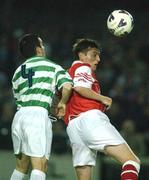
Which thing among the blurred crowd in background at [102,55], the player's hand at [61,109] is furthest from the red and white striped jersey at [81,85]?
the blurred crowd in background at [102,55]

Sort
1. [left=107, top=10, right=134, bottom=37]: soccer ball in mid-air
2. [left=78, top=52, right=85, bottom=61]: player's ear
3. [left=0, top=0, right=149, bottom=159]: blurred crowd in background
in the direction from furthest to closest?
1. [left=0, top=0, right=149, bottom=159]: blurred crowd in background
2. [left=107, top=10, right=134, bottom=37]: soccer ball in mid-air
3. [left=78, top=52, right=85, bottom=61]: player's ear

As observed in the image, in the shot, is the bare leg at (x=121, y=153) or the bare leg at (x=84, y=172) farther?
the bare leg at (x=84, y=172)

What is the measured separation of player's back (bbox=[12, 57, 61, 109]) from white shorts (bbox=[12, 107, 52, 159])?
0.28 feet

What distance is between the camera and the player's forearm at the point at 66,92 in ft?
28.8

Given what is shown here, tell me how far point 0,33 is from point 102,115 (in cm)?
812

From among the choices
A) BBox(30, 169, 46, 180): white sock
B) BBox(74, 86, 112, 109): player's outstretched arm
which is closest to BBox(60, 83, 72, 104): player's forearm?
BBox(74, 86, 112, 109): player's outstretched arm

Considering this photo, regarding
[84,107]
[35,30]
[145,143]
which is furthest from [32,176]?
[35,30]

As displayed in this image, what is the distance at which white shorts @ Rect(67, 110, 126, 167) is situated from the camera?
28.9ft

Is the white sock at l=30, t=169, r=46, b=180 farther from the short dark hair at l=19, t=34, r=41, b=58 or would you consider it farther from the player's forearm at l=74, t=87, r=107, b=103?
the short dark hair at l=19, t=34, r=41, b=58

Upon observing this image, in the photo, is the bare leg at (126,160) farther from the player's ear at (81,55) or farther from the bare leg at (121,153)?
the player's ear at (81,55)

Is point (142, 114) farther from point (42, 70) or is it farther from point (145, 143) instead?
point (42, 70)

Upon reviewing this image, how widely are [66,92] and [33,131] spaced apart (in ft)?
1.80

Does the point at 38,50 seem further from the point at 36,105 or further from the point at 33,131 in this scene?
the point at 33,131

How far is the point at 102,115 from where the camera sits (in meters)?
8.98
